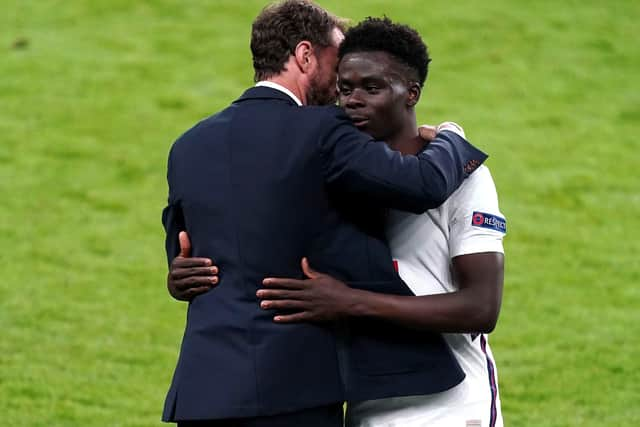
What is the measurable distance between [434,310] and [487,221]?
1.08ft

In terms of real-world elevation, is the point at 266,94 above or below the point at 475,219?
above

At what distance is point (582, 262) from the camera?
11.0 m

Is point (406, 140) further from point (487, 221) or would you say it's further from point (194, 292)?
point (194, 292)

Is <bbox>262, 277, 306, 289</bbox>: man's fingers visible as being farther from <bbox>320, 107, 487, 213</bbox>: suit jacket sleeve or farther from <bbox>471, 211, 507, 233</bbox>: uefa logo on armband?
<bbox>471, 211, 507, 233</bbox>: uefa logo on armband

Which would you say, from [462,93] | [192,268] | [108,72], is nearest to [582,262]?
[462,93]

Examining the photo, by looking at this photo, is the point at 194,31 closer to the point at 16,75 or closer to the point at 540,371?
the point at 16,75

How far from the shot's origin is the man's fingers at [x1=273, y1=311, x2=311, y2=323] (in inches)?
138

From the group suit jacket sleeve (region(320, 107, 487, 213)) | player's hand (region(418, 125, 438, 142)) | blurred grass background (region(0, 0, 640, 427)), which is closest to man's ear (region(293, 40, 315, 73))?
suit jacket sleeve (region(320, 107, 487, 213))

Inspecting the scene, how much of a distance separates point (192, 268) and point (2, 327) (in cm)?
615

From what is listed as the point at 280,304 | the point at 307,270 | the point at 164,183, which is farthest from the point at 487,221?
the point at 164,183

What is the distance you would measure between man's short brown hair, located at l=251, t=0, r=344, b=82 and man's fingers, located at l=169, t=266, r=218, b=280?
0.66 metres

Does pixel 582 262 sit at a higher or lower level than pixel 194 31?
lower

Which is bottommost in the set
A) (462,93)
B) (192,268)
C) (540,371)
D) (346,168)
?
(540,371)

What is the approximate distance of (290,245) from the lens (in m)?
3.53
